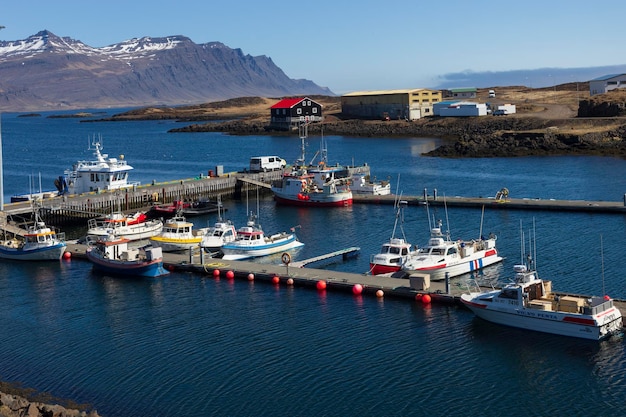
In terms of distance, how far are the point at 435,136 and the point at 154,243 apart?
3635 inches

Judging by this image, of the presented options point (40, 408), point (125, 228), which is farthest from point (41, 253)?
point (40, 408)

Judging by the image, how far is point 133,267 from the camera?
43781 millimetres

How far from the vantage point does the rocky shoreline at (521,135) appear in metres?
103

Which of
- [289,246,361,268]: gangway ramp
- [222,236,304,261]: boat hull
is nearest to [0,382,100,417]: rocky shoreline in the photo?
[289,246,361,268]: gangway ramp

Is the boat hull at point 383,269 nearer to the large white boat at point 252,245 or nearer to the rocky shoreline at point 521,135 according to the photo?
the large white boat at point 252,245

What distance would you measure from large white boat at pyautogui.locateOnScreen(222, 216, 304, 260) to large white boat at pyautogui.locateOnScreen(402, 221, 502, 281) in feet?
32.6

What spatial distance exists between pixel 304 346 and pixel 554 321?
9.09 meters

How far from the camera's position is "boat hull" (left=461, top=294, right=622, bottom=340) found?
102ft

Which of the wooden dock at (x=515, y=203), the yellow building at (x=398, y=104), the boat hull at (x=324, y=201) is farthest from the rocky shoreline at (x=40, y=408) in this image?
the yellow building at (x=398, y=104)

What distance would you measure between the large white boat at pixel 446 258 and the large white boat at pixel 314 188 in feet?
83.3

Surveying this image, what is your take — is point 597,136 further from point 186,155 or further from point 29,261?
point 29,261

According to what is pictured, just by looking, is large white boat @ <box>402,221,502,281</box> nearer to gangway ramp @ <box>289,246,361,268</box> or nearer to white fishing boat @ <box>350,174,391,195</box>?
gangway ramp @ <box>289,246,361,268</box>

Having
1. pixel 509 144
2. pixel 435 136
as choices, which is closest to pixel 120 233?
pixel 509 144

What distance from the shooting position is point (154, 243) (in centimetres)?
4994
